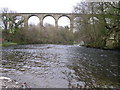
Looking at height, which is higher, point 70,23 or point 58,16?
point 58,16

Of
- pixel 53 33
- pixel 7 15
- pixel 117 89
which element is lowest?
pixel 117 89

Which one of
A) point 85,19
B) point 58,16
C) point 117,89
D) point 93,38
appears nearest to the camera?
point 117,89

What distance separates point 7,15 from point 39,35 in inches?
419

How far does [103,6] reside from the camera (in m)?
13.8

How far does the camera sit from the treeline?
13.0 m

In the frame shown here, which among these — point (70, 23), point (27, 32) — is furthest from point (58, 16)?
point (70, 23)

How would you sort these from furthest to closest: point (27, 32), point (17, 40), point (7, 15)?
point (27, 32)
point (17, 40)
point (7, 15)

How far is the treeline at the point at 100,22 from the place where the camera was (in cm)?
1301

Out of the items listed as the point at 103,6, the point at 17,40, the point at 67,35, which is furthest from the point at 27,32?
the point at 103,6

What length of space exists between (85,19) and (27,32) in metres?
19.8

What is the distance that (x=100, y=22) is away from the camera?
15570 millimetres

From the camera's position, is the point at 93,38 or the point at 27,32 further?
the point at 27,32

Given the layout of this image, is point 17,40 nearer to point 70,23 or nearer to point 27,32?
point 27,32

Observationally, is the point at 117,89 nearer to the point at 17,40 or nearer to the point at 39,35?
the point at 17,40
